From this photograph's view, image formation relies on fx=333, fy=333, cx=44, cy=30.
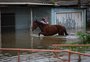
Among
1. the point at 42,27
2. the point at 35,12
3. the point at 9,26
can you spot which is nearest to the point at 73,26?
the point at 35,12

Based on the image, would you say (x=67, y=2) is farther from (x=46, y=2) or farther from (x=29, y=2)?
(x=29, y=2)

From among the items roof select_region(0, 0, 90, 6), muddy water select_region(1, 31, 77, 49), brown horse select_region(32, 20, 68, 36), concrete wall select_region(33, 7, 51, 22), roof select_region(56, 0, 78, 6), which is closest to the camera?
muddy water select_region(1, 31, 77, 49)

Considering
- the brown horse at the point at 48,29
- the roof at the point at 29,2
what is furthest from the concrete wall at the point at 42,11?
the brown horse at the point at 48,29

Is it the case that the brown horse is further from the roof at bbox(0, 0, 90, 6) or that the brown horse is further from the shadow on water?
the roof at bbox(0, 0, 90, 6)

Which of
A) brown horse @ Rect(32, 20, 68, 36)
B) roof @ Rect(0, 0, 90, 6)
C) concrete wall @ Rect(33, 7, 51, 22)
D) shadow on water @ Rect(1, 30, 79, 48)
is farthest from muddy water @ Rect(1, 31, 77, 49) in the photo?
concrete wall @ Rect(33, 7, 51, 22)

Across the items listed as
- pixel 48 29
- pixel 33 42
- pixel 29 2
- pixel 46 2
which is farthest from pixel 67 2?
pixel 33 42

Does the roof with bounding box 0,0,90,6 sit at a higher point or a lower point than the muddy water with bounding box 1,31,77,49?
higher

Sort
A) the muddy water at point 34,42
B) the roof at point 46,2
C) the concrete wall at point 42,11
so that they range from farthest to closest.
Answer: the concrete wall at point 42,11, the roof at point 46,2, the muddy water at point 34,42

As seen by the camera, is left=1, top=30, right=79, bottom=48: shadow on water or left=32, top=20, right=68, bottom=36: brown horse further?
left=32, top=20, right=68, bottom=36: brown horse

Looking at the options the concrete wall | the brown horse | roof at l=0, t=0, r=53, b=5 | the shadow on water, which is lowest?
the shadow on water

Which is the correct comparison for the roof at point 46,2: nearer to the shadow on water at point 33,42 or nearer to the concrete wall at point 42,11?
the concrete wall at point 42,11

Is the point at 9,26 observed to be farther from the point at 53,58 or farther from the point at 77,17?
the point at 53,58

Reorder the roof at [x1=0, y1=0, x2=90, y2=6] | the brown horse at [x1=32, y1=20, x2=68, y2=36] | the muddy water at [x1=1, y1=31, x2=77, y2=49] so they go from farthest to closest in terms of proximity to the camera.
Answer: the roof at [x1=0, y1=0, x2=90, y2=6] → the brown horse at [x1=32, y1=20, x2=68, y2=36] → the muddy water at [x1=1, y1=31, x2=77, y2=49]

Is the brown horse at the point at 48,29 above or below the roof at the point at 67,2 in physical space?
below
